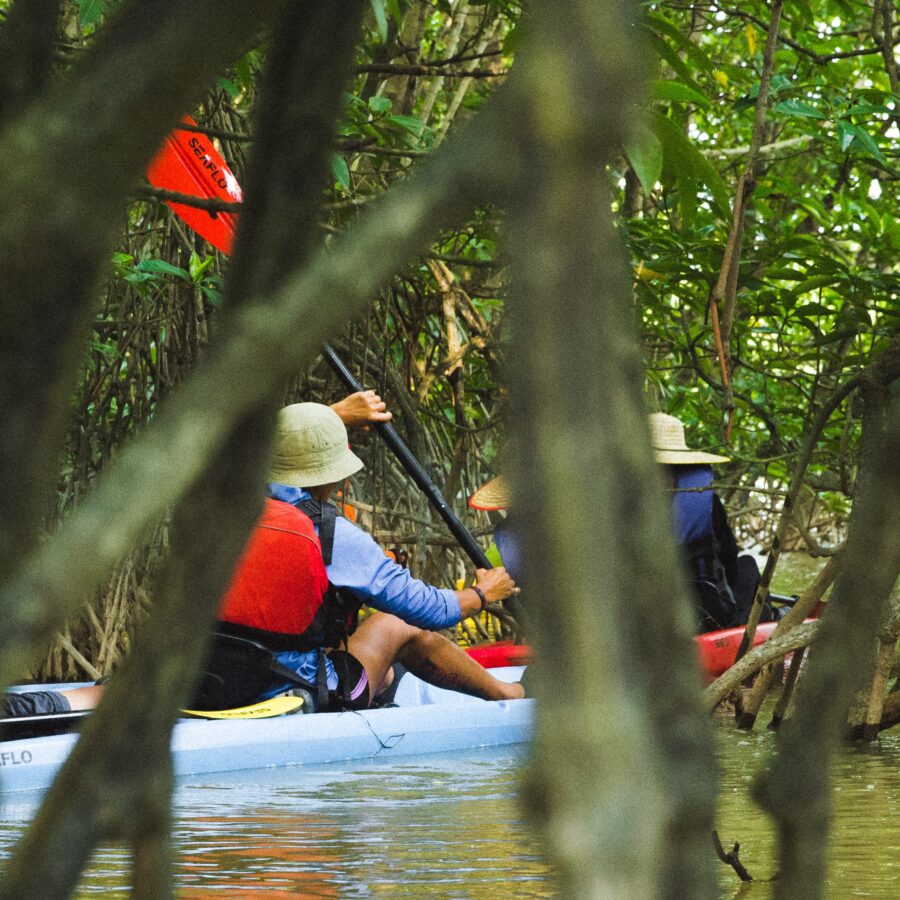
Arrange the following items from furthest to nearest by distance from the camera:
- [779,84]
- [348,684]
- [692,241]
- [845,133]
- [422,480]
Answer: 1. [422,480]
2. [348,684]
3. [692,241]
4. [779,84]
5. [845,133]

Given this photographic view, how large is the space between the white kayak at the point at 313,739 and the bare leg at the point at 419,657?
124mm

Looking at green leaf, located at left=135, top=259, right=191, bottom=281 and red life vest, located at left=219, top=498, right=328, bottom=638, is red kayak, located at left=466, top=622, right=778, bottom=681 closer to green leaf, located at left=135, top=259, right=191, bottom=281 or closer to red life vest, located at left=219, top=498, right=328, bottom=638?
red life vest, located at left=219, top=498, right=328, bottom=638

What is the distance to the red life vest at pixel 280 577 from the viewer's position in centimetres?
500

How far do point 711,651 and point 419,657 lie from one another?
1392 millimetres

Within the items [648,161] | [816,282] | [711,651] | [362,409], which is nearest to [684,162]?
[648,161]

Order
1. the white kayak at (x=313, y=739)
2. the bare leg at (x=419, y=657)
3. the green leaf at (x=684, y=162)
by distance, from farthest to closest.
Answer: the bare leg at (x=419, y=657) < the white kayak at (x=313, y=739) < the green leaf at (x=684, y=162)

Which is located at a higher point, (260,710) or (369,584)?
(369,584)

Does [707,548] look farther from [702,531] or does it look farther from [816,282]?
[816,282]

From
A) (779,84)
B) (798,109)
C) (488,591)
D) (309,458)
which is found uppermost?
(779,84)

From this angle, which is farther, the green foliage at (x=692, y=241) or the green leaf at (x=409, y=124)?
the green foliage at (x=692, y=241)

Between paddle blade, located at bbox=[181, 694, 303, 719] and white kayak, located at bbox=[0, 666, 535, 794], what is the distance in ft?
0.17

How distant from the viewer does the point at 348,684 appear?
556cm

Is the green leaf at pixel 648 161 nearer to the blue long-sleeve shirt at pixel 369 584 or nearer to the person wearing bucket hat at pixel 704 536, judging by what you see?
the blue long-sleeve shirt at pixel 369 584

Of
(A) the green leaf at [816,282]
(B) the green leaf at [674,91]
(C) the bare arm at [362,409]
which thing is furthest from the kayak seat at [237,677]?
(B) the green leaf at [674,91]
